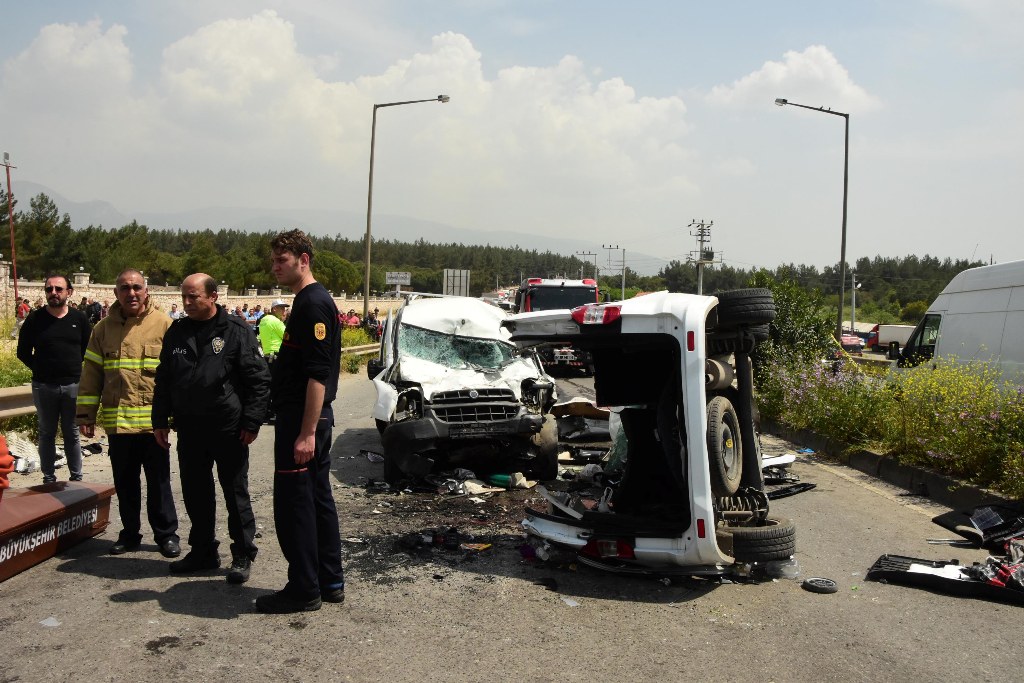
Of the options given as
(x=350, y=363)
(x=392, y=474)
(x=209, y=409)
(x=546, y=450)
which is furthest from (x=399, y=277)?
(x=209, y=409)

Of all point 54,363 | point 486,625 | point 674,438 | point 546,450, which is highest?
point 54,363

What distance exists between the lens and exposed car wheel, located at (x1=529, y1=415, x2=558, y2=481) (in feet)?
28.2

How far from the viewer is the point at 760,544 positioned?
17.8 feet

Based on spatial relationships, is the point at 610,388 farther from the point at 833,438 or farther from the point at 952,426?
the point at 833,438

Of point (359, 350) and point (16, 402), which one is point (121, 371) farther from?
point (359, 350)

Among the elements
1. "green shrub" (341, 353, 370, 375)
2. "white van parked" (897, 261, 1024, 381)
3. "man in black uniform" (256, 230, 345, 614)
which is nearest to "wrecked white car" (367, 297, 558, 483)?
"man in black uniform" (256, 230, 345, 614)

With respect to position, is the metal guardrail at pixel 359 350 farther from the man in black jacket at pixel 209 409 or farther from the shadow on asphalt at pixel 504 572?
the man in black jacket at pixel 209 409

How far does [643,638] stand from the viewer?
456cm

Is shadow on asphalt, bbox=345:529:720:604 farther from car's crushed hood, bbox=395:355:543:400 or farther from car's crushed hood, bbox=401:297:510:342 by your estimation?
car's crushed hood, bbox=401:297:510:342

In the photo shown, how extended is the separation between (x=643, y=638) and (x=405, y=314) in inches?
248

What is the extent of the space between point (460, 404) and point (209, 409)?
11.4 ft

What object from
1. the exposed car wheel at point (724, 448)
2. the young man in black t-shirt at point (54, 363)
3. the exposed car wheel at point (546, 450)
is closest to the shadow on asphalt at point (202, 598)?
the exposed car wheel at point (724, 448)

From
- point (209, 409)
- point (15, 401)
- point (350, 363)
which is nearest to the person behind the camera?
point (209, 409)

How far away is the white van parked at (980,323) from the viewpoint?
1146cm
